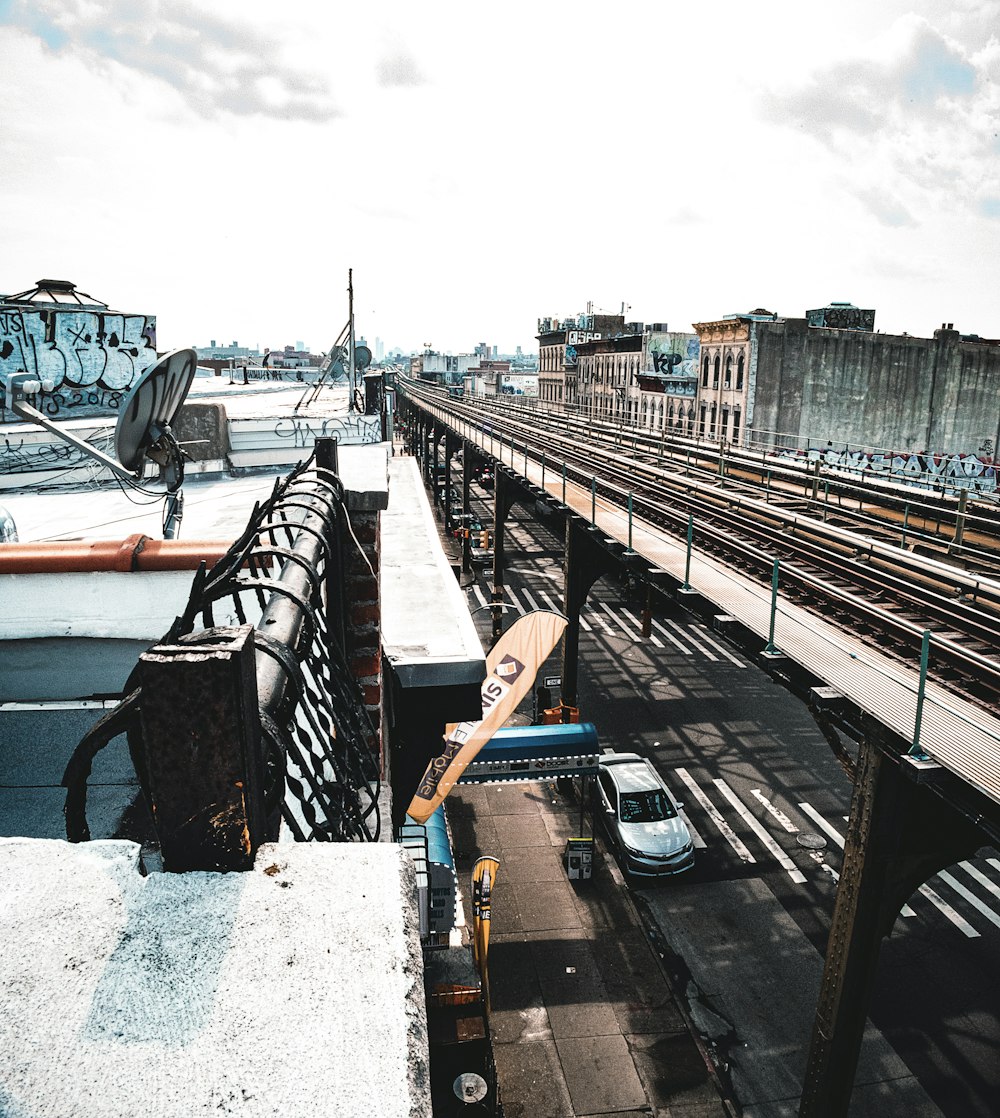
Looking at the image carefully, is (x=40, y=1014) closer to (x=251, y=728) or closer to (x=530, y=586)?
(x=251, y=728)

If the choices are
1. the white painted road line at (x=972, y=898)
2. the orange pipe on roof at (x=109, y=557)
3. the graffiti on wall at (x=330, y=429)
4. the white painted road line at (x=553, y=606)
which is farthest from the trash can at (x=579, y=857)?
the white painted road line at (x=553, y=606)

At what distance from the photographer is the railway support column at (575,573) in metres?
20.2

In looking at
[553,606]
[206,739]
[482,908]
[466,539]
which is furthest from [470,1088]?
[466,539]

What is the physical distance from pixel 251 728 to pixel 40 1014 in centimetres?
59

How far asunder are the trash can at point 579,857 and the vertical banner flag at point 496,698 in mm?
3727

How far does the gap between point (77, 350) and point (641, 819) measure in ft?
62.9

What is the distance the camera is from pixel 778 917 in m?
14.5

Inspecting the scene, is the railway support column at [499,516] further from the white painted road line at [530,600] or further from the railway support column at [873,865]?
the railway support column at [873,865]

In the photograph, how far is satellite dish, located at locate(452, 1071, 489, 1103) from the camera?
340 inches

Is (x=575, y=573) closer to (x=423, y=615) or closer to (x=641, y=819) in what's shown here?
(x=641, y=819)

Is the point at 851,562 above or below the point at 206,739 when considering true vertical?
below

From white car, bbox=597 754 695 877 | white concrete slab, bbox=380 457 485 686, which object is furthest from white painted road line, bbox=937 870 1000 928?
white concrete slab, bbox=380 457 485 686

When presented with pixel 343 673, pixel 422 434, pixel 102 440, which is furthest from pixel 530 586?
pixel 422 434

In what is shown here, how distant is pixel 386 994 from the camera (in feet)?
4.43
